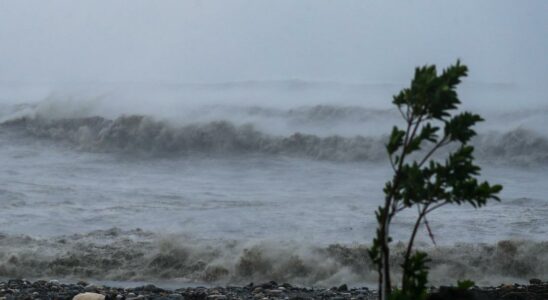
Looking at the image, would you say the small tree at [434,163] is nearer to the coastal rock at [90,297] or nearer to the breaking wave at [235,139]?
the coastal rock at [90,297]

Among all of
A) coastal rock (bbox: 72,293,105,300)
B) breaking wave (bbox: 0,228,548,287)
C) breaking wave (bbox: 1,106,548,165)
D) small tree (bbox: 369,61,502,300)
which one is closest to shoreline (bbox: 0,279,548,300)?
coastal rock (bbox: 72,293,105,300)

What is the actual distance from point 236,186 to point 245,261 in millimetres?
7858

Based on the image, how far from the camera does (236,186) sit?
17.9 m

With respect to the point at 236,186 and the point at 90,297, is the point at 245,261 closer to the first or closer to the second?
the point at 90,297

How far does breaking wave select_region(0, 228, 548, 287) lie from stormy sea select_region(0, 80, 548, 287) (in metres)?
0.02

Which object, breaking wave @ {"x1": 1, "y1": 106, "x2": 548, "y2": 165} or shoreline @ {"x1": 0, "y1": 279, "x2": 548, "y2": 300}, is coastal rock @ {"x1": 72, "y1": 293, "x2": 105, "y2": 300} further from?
breaking wave @ {"x1": 1, "y1": 106, "x2": 548, "y2": 165}

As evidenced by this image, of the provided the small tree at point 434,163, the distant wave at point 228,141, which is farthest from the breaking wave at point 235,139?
the small tree at point 434,163

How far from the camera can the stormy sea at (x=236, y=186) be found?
10.2m

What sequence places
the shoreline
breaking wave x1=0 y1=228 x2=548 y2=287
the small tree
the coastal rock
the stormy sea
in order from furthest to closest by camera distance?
the stormy sea → breaking wave x1=0 y1=228 x2=548 y2=287 → the shoreline → the coastal rock → the small tree

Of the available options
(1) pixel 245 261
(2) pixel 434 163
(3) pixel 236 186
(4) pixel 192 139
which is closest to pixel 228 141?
(4) pixel 192 139

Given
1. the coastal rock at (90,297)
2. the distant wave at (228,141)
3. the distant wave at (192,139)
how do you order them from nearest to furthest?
1. the coastal rock at (90,297)
2. the distant wave at (228,141)
3. the distant wave at (192,139)

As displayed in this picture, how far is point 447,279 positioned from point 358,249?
1.18 m

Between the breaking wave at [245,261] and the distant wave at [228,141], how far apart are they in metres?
12.3

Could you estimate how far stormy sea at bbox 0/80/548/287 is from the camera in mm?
10164
